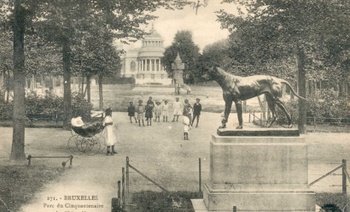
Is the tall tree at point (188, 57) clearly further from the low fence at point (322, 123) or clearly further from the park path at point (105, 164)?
the park path at point (105, 164)

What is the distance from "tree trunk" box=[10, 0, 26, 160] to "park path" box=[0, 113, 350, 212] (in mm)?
849

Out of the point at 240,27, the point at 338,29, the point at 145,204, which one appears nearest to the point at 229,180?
the point at 145,204

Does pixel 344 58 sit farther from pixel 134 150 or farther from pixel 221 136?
pixel 221 136

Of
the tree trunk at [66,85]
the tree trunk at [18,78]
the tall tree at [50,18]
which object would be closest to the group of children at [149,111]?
the tree trunk at [66,85]

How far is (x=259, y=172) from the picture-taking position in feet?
29.5

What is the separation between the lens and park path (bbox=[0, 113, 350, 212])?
36.1ft

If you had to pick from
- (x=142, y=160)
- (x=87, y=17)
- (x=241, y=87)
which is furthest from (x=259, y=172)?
(x=87, y=17)

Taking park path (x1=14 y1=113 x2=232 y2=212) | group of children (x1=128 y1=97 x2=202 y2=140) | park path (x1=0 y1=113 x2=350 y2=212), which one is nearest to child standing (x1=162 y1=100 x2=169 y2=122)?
group of children (x1=128 y1=97 x2=202 y2=140)

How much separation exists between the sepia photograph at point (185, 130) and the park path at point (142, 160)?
0.04 m

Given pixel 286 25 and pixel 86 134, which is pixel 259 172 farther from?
pixel 286 25

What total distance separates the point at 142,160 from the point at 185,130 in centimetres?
477

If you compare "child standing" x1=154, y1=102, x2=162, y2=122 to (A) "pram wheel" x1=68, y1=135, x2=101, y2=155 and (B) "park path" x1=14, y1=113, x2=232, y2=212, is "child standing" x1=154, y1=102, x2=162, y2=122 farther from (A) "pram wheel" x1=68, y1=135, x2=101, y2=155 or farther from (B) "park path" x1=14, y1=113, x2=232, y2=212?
(A) "pram wheel" x1=68, y1=135, x2=101, y2=155

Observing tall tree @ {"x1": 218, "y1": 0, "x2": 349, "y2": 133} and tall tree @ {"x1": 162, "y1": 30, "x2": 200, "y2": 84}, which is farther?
tall tree @ {"x1": 162, "y1": 30, "x2": 200, "y2": 84}

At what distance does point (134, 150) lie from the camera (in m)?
16.8
